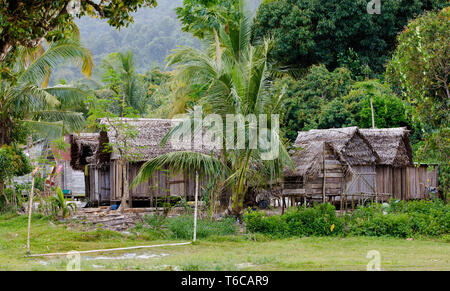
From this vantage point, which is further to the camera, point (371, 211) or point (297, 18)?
point (297, 18)

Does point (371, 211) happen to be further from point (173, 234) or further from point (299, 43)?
point (299, 43)

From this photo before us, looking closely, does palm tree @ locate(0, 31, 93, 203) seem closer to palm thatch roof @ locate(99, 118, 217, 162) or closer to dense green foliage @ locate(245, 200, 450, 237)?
palm thatch roof @ locate(99, 118, 217, 162)

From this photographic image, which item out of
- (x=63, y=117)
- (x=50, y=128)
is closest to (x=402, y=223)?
(x=63, y=117)

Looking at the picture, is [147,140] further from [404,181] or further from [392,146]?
[404,181]

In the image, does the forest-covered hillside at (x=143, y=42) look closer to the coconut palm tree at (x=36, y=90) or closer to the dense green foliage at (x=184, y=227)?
the coconut palm tree at (x=36, y=90)

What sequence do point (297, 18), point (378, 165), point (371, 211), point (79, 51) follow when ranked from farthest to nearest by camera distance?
point (297, 18) → point (378, 165) → point (79, 51) → point (371, 211)

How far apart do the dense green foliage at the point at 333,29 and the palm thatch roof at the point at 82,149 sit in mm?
10724

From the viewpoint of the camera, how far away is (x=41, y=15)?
10359 millimetres

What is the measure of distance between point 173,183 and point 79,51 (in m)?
5.01

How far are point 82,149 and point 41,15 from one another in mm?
10599

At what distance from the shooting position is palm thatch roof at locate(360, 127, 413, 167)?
1862 cm

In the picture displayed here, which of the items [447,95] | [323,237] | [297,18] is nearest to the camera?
[323,237]
